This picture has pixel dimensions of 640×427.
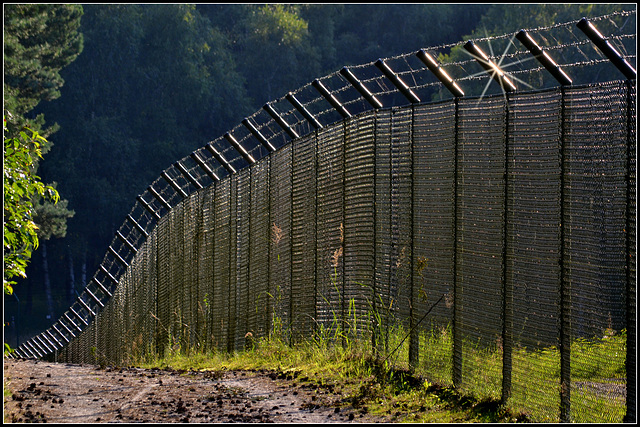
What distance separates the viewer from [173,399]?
5.45 metres

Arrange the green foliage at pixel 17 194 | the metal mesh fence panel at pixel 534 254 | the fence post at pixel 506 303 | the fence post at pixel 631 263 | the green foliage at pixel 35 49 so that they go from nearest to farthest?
the fence post at pixel 631 263 < the metal mesh fence panel at pixel 534 254 < the fence post at pixel 506 303 < the green foliage at pixel 17 194 < the green foliage at pixel 35 49

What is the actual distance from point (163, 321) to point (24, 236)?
18.0 feet

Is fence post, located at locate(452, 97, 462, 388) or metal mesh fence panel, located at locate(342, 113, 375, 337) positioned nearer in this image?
fence post, located at locate(452, 97, 462, 388)

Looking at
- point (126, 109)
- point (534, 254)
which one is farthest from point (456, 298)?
point (126, 109)

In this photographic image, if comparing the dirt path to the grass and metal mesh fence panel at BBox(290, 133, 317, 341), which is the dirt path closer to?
the grass

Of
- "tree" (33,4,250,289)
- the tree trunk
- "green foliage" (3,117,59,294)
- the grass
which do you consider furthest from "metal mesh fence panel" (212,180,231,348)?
the tree trunk

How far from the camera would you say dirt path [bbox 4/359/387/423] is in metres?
4.82

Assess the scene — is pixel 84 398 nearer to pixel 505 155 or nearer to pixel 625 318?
pixel 505 155

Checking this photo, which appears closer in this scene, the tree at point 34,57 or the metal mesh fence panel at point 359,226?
the metal mesh fence panel at point 359,226

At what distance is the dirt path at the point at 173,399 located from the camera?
4824 mm

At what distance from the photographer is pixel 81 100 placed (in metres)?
45.2

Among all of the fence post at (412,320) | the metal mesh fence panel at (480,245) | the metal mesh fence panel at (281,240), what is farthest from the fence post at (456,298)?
the metal mesh fence panel at (281,240)

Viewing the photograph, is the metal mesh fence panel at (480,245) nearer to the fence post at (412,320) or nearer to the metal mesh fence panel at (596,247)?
the fence post at (412,320)

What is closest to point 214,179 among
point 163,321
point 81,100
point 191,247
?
point 191,247
